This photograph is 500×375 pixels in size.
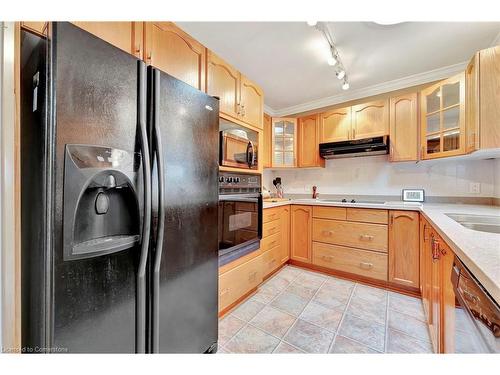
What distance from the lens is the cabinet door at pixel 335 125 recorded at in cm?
256

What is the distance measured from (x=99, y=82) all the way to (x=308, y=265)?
254cm

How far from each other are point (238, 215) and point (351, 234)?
1.34m

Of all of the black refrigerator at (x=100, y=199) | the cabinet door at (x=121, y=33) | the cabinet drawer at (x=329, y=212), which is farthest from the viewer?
the cabinet drawer at (x=329, y=212)

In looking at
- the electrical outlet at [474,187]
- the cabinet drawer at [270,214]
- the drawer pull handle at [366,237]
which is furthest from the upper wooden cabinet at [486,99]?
the cabinet drawer at [270,214]

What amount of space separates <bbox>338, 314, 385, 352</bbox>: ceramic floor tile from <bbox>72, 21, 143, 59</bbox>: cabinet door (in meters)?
2.11

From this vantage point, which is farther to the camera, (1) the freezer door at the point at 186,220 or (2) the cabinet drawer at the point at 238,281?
(2) the cabinet drawer at the point at 238,281

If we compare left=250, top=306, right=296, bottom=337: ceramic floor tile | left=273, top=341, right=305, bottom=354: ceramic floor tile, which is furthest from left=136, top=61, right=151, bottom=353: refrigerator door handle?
left=250, top=306, right=296, bottom=337: ceramic floor tile

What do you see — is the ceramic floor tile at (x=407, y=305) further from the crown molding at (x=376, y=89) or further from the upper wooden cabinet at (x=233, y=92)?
the crown molding at (x=376, y=89)

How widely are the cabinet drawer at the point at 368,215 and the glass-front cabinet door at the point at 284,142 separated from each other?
3.46 ft

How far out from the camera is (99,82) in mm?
701

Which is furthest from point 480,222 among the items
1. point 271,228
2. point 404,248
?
point 271,228
